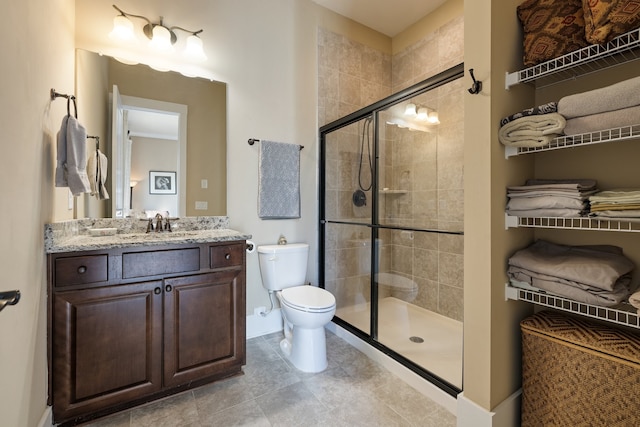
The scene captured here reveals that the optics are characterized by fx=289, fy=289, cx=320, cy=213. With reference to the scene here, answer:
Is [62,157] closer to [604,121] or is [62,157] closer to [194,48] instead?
[194,48]

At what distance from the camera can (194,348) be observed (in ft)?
5.64

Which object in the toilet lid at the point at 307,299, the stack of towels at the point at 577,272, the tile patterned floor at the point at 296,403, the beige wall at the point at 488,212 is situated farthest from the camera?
the toilet lid at the point at 307,299

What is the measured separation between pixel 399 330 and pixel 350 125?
180 centimetres

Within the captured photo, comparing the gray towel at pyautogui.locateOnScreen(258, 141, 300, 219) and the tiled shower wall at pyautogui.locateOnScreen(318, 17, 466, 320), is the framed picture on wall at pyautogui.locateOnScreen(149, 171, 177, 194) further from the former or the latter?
the tiled shower wall at pyautogui.locateOnScreen(318, 17, 466, 320)

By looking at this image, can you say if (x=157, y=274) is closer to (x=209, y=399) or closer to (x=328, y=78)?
(x=209, y=399)

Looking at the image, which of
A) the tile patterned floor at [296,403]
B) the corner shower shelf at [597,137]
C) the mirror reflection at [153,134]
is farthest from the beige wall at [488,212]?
the mirror reflection at [153,134]

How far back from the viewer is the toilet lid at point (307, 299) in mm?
1914

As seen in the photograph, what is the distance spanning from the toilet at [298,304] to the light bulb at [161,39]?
1646 mm

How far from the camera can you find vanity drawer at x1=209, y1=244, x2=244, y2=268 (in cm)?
179

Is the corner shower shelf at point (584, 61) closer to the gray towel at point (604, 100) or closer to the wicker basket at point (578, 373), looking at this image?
the gray towel at point (604, 100)

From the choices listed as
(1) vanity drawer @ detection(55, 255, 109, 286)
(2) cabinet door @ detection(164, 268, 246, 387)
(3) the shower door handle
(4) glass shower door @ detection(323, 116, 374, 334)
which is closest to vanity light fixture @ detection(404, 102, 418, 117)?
(4) glass shower door @ detection(323, 116, 374, 334)

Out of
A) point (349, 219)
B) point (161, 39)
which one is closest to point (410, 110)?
point (349, 219)

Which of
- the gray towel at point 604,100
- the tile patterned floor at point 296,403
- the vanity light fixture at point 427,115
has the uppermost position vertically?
the vanity light fixture at point 427,115

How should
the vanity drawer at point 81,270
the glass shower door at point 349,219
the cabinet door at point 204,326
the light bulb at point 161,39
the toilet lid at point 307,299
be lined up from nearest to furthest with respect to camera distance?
1. the vanity drawer at point 81,270
2. the cabinet door at point 204,326
3. the toilet lid at point 307,299
4. the light bulb at point 161,39
5. the glass shower door at point 349,219
